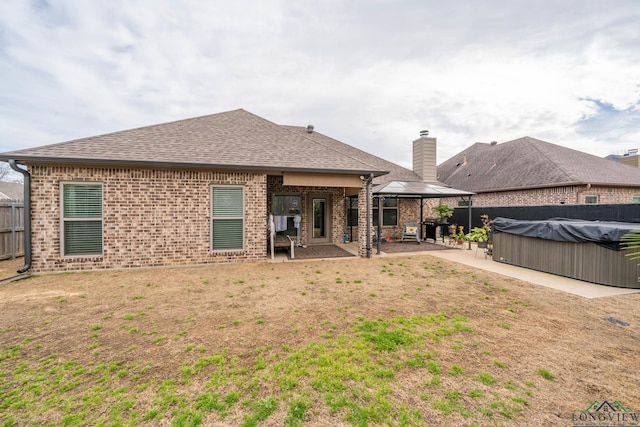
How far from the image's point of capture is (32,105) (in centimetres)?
1354

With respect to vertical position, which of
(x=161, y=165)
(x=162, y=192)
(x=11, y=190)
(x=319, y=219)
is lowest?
(x=319, y=219)

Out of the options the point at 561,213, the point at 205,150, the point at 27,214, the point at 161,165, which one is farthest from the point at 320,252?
the point at 561,213

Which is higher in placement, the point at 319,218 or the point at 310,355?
the point at 319,218

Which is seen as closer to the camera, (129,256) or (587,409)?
(587,409)

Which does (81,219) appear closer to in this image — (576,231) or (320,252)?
(320,252)

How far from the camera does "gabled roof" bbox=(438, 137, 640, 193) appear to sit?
13.4 meters

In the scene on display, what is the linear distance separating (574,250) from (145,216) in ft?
35.7

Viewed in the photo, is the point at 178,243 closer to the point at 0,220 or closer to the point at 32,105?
the point at 0,220

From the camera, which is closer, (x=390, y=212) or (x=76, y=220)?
(x=76, y=220)

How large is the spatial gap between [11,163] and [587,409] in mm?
11036

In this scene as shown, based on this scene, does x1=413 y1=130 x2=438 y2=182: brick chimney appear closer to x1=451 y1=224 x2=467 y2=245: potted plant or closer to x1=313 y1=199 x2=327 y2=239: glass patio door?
x1=451 y1=224 x2=467 y2=245: potted plant

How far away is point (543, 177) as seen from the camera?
45.7 ft

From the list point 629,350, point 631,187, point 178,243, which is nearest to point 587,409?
point 629,350

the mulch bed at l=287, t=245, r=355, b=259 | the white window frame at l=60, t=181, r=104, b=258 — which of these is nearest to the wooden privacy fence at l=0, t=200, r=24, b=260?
the white window frame at l=60, t=181, r=104, b=258
